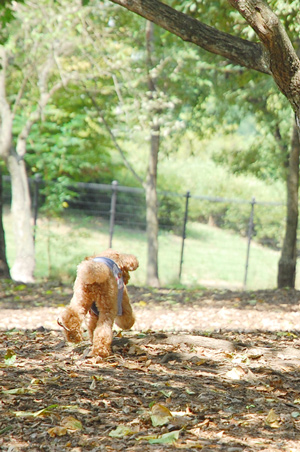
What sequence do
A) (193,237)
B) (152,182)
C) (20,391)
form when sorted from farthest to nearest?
1. (193,237)
2. (152,182)
3. (20,391)

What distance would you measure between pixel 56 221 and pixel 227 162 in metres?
5.58

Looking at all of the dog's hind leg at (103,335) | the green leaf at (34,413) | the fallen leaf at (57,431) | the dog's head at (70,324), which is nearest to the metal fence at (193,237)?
the dog's hind leg at (103,335)

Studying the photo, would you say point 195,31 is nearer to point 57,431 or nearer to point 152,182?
point 57,431

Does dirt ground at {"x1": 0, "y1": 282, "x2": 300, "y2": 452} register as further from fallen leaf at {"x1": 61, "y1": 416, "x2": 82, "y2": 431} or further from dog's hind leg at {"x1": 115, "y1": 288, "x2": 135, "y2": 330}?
dog's hind leg at {"x1": 115, "y1": 288, "x2": 135, "y2": 330}

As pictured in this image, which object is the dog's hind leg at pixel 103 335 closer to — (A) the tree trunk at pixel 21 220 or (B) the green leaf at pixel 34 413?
(B) the green leaf at pixel 34 413

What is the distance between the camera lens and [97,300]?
14.6ft

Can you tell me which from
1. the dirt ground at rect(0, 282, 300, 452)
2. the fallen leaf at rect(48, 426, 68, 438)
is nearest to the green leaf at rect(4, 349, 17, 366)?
the dirt ground at rect(0, 282, 300, 452)

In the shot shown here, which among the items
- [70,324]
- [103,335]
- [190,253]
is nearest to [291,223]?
[103,335]

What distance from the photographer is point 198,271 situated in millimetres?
16281

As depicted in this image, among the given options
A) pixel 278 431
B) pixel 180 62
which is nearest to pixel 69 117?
pixel 180 62

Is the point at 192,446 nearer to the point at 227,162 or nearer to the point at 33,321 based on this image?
the point at 33,321

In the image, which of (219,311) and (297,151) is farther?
(297,151)

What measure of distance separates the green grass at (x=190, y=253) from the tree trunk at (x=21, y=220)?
132 centimetres

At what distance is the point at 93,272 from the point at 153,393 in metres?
1.07
